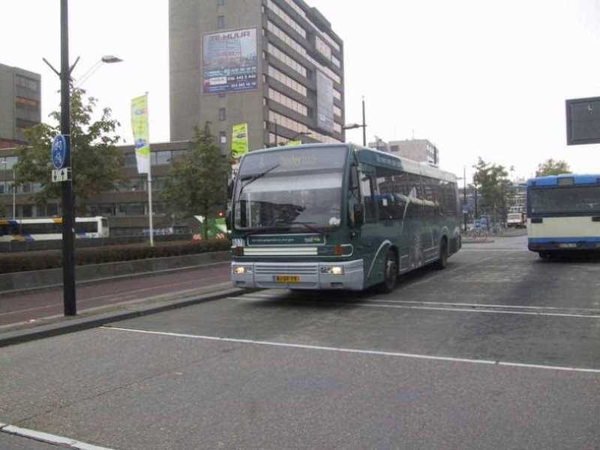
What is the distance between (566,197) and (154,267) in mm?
13662

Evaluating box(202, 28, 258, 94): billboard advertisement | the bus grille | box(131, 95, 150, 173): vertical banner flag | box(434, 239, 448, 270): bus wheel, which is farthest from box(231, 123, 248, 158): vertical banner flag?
box(202, 28, 258, 94): billboard advertisement

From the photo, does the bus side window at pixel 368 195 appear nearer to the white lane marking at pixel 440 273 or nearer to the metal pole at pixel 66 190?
the white lane marking at pixel 440 273

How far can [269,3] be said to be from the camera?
87.8 m

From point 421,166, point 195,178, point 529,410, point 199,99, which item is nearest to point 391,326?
point 529,410

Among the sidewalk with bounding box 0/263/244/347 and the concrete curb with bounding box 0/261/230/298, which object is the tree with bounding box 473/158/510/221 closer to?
the concrete curb with bounding box 0/261/230/298

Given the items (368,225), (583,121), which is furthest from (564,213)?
(368,225)

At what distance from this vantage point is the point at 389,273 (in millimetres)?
13242

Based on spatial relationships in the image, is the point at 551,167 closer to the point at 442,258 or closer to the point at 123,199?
the point at 123,199

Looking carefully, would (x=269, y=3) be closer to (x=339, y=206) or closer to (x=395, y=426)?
(x=339, y=206)

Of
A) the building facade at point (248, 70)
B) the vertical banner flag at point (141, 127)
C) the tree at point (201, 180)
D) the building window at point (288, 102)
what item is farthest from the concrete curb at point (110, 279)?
the building window at point (288, 102)

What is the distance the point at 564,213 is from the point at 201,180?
54.6 ft

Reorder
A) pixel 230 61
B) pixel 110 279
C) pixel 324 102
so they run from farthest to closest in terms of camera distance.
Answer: pixel 324 102
pixel 230 61
pixel 110 279

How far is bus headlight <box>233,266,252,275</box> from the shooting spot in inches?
462

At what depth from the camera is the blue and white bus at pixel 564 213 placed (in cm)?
1902
